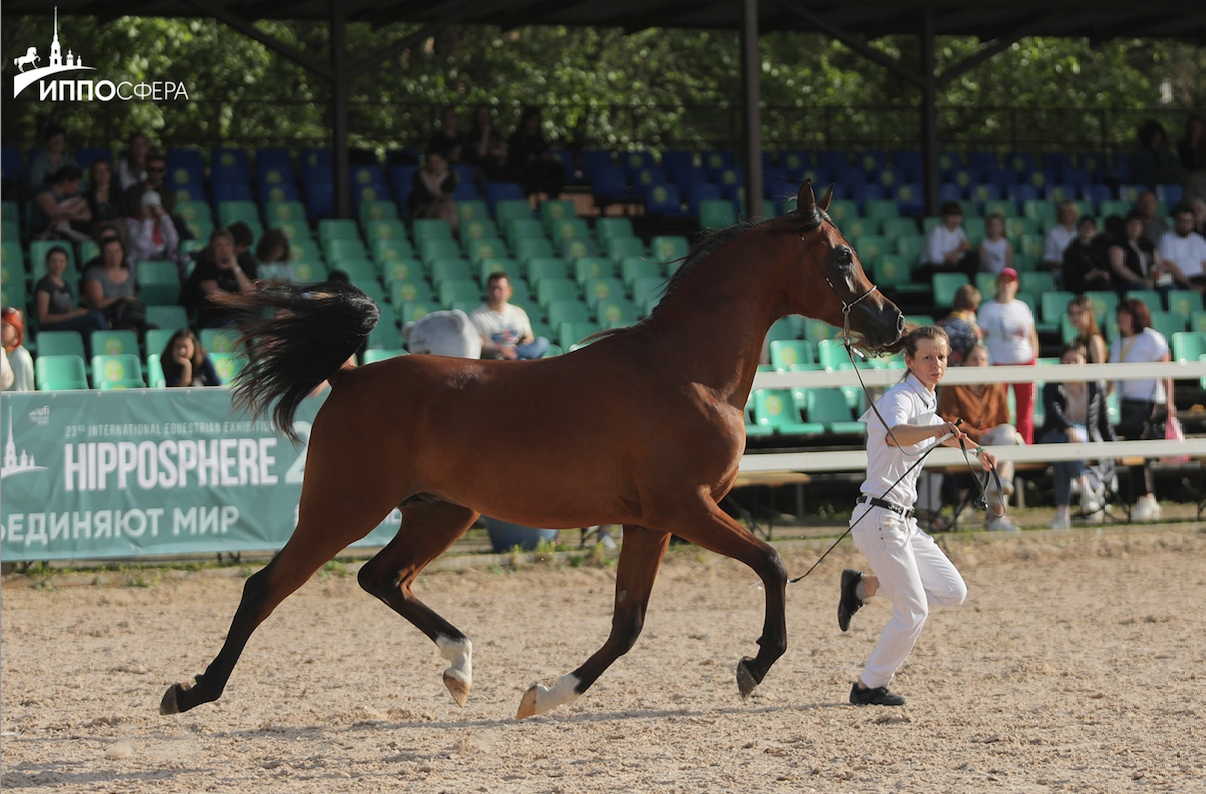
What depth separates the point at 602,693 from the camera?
21.4 ft

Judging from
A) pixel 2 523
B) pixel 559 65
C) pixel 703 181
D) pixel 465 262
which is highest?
pixel 559 65

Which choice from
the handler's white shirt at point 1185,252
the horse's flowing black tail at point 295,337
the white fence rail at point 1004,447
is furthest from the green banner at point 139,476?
the handler's white shirt at point 1185,252

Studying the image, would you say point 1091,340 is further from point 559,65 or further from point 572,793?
point 559,65

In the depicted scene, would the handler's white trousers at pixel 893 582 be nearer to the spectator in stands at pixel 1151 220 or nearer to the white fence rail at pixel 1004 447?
the white fence rail at pixel 1004 447

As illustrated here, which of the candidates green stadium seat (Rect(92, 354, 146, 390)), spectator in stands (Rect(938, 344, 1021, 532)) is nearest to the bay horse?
spectator in stands (Rect(938, 344, 1021, 532))

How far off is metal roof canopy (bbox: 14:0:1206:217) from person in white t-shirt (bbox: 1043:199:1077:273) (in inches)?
73.4

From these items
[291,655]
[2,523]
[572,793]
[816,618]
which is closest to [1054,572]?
[816,618]

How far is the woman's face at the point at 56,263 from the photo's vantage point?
1223 cm

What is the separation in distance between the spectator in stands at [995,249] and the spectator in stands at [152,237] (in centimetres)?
847

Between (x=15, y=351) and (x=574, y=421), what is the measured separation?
260 inches

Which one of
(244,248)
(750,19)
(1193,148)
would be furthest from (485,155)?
(1193,148)

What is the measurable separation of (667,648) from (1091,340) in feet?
21.6

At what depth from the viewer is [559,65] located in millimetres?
28172

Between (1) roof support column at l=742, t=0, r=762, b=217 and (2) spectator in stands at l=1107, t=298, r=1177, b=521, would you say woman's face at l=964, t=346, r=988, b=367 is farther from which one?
(1) roof support column at l=742, t=0, r=762, b=217
